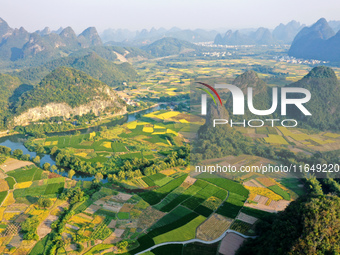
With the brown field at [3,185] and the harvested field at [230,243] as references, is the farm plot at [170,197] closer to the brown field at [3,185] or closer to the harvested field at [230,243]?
the harvested field at [230,243]

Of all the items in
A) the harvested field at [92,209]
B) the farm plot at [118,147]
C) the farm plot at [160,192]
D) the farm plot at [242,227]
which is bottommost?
the farm plot at [242,227]

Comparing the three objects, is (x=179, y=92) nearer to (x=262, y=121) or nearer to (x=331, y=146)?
(x=262, y=121)

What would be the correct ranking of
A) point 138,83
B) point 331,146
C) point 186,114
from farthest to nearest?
point 138,83
point 186,114
point 331,146

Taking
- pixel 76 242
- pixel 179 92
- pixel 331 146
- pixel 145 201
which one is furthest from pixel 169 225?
pixel 179 92

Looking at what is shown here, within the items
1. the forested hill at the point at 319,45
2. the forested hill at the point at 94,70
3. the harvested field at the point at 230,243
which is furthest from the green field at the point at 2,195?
the forested hill at the point at 319,45

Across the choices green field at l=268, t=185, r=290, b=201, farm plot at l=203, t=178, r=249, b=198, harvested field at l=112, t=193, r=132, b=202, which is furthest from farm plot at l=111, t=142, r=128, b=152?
green field at l=268, t=185, r=290, b=201

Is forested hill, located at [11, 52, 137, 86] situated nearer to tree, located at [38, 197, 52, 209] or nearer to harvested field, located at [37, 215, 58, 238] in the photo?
tree, located at [38, 197, 52, 209]
